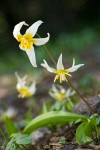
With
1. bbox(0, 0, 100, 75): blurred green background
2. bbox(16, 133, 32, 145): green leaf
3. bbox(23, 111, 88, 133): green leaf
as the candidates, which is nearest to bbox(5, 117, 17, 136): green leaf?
bbox(23, 111, 88, 133): green leaf


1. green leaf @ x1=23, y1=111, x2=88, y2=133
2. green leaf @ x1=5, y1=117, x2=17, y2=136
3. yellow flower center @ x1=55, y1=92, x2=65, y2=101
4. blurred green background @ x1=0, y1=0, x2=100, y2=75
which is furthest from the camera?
blurred green background @ x1=0, y1=0, x2=100, y2=75

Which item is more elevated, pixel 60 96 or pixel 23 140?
pixel 60 96

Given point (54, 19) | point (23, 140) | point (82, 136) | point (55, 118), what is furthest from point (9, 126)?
point (54, 19)

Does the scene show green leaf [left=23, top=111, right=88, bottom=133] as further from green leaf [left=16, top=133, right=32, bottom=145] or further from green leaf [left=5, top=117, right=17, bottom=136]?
green leaf [left=16, top=133, right=32, bottom=145]

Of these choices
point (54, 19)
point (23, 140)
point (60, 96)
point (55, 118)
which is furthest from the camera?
point (54, 19)

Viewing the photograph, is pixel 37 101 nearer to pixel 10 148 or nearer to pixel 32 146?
pixel 32 146

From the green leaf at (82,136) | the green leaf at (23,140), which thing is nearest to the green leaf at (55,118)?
the green leaf at (82,136)

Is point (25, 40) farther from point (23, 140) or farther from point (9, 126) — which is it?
point (9, 126)

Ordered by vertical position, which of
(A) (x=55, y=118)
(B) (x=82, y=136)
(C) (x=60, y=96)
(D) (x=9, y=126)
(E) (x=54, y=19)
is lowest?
(B) (x=82, y=136)
